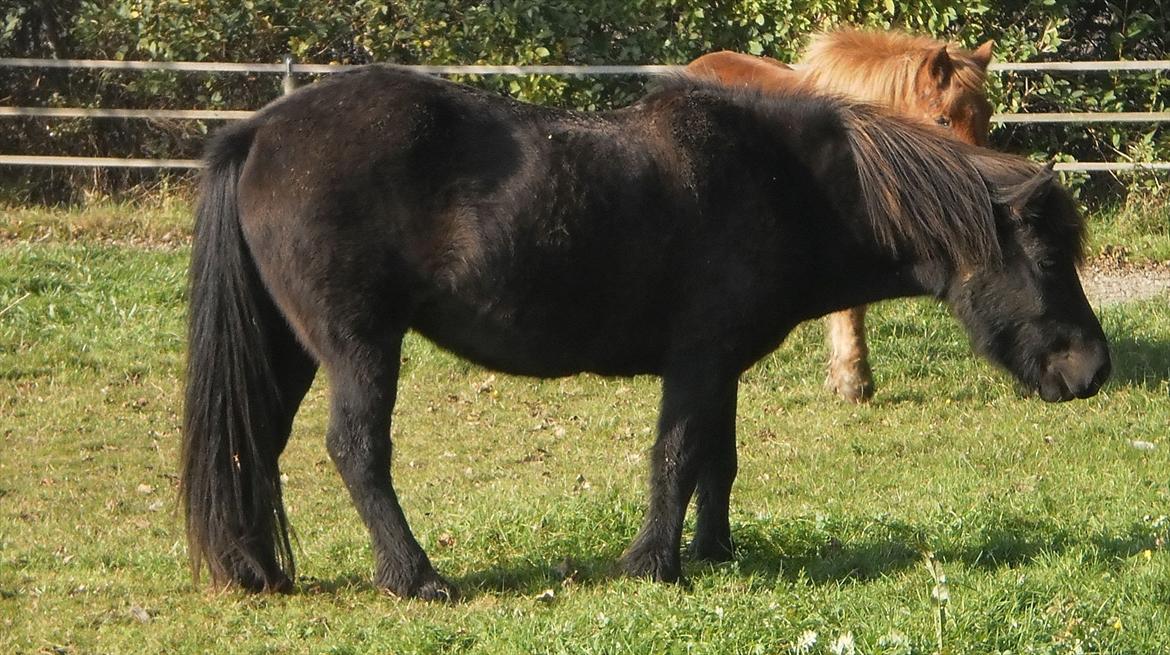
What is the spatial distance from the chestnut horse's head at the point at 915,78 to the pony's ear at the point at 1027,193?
2683 mm

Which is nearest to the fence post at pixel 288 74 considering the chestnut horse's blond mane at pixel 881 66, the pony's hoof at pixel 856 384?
the chestnut horse's blond mane at pixel 881 66

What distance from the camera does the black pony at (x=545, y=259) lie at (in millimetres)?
5555

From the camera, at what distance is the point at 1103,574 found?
561 cm

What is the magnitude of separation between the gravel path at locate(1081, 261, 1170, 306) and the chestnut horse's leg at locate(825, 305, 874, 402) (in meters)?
2.86

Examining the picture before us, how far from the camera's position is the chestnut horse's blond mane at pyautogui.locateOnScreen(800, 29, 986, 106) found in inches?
346

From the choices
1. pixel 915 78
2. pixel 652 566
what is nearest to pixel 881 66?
pixel 915 78

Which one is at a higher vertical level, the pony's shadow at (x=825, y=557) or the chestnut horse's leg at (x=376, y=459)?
the chestnut horse's leg at (x=376, y=459)

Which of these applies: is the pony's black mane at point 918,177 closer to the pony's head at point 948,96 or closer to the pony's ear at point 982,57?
the pony's head at point 948,96

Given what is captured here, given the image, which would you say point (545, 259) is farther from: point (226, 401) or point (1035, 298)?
point (1035, 298)

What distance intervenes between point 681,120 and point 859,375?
4.05 metres

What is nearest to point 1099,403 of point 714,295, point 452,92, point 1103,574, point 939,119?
point 939,119

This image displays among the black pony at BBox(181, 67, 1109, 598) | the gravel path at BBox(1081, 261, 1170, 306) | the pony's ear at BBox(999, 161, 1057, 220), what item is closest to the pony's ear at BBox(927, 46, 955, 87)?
the black pony at BBox(181, 67, 1109, 598)

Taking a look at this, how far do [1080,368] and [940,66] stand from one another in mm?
3272

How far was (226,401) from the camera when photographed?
5641 millimetres
